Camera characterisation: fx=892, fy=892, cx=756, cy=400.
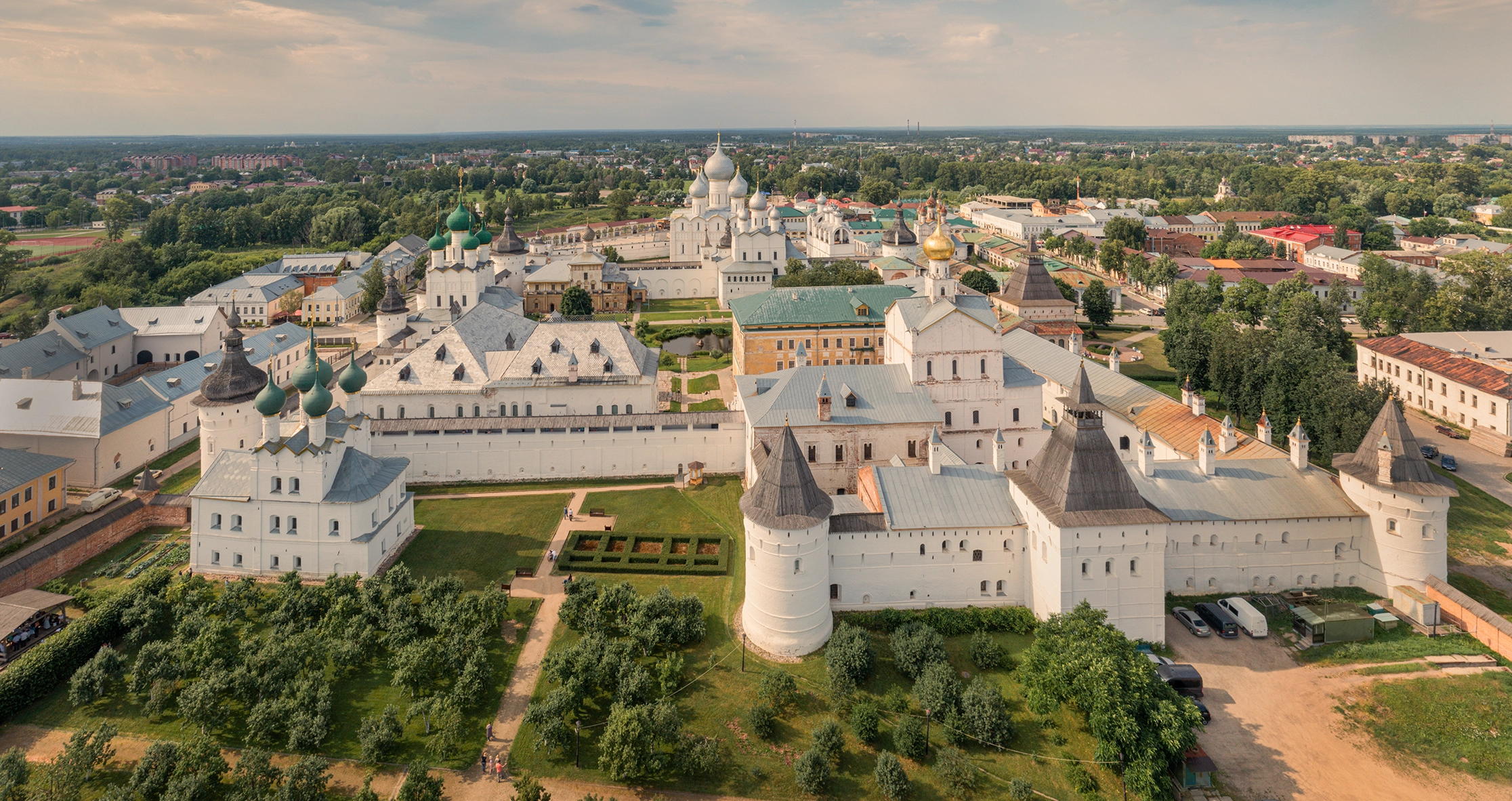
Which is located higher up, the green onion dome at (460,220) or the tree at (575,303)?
the green onion dome at (460,220)

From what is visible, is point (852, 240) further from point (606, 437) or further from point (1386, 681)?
point (1386, 681)

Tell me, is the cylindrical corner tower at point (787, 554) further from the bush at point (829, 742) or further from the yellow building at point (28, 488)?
the yellow building at point (28, 488)

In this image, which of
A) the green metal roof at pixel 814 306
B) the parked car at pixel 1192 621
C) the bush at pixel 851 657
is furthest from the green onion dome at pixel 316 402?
the parked car at pixel 1192 621

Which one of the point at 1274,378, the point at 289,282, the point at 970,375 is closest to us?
the point at 970,375

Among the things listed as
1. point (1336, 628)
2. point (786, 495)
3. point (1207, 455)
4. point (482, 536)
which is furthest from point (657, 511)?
point (1336, 628)

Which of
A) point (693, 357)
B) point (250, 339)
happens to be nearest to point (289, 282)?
point (250, 339)

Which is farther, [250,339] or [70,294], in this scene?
[70,294]

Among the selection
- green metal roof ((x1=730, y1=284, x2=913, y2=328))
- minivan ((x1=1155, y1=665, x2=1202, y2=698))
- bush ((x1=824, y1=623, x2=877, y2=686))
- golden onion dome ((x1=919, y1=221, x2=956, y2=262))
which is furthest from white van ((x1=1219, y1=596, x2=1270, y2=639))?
green metal roof ((x1=730, y1=284, x2=913, y2=328))

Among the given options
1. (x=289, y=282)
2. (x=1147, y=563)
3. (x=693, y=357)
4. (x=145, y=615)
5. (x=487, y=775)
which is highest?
(x=289, y=282)
